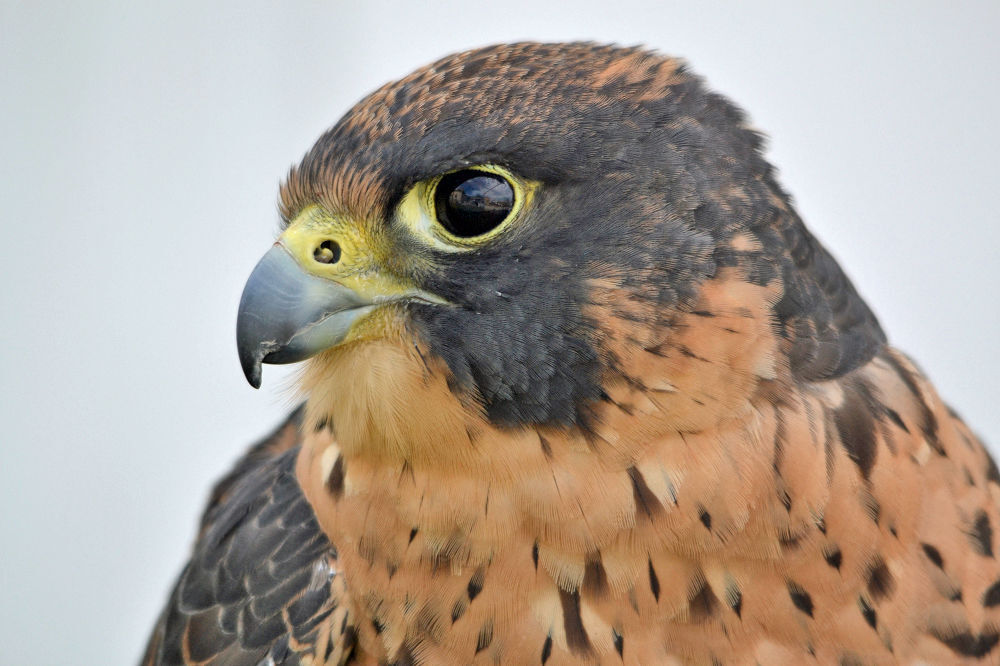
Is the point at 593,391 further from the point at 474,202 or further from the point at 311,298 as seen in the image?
the point at 311,298

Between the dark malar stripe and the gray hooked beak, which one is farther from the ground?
the gray hooked beak

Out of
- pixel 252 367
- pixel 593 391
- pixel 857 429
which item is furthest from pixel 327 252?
pixel 857 429

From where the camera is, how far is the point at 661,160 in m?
1.68

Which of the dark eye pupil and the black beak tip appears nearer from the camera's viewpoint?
the dark eye pupil

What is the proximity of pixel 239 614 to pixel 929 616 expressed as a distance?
1.30 meters

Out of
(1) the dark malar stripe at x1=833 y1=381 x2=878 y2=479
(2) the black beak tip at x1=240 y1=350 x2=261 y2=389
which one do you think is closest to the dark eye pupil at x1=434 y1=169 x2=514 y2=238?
(2) the black beak tip at x1=240 y1=350 x2=261 y2=389

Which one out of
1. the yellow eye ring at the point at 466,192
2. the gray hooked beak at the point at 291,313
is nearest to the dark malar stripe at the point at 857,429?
the yellow eye ring at the point at 466,192

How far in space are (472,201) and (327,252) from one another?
0.95 ft

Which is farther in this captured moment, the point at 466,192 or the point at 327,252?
the point at 327,252

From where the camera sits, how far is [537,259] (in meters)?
1.63

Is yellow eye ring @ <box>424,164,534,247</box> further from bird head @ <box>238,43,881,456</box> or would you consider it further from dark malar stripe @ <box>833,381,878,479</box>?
dark malar stripe @ <box>833,381,878,479</box>

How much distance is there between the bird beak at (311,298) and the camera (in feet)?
5.56

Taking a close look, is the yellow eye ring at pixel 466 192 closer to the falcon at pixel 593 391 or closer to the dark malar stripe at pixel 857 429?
the falcon at pixel 593 391

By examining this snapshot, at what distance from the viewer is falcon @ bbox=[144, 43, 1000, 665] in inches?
64.0
